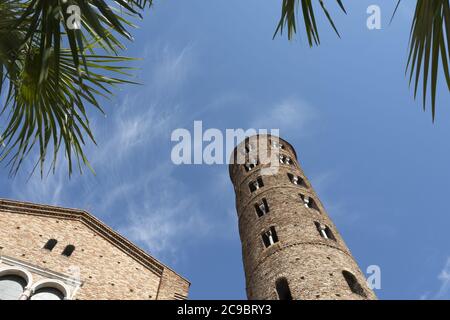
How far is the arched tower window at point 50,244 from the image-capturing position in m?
10.6

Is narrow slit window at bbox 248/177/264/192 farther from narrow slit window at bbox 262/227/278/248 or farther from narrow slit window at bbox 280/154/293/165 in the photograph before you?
narrow slit window at bbox 262/227/278/248

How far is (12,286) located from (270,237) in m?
10.5

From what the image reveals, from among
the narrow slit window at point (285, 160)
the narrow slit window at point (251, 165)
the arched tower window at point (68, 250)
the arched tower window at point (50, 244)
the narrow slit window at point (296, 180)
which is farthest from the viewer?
the narrow slit window at point (251, 165)

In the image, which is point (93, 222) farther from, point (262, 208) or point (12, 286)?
point (262, 208)

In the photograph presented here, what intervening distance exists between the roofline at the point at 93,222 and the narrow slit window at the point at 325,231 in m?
7.29

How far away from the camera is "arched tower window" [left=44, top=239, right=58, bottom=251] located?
1060 cm

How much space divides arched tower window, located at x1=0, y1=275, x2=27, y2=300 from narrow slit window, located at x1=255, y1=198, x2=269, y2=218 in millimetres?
11626

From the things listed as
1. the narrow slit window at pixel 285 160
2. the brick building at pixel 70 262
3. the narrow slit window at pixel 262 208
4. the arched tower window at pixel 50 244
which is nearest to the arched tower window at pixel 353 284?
the narrow slit window at pixel 262 208

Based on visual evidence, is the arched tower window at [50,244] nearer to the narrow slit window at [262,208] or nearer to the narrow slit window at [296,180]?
the narrow slit window at [262,208]

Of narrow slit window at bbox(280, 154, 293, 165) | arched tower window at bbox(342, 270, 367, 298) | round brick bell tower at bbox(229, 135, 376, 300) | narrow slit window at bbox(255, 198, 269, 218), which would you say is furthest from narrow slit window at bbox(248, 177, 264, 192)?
arched tower window at bbox(342, 270, 367, 298)

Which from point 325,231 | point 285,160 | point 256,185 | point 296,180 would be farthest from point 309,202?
point 285,160

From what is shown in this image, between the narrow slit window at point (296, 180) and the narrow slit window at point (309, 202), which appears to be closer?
the narrow slit window at point (309, 202)

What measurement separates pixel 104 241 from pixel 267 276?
22.2 ft
